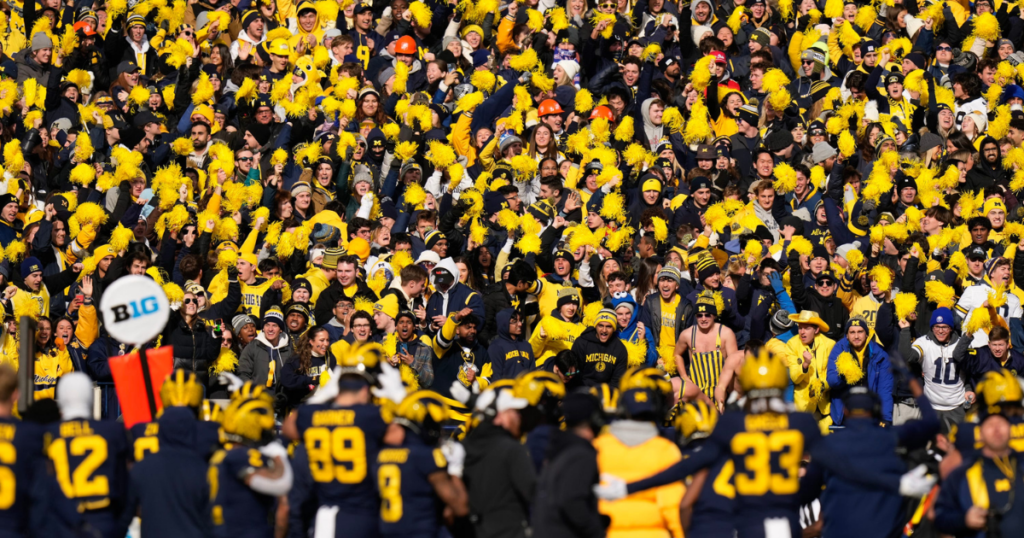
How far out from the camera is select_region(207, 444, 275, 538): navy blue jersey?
342 inches

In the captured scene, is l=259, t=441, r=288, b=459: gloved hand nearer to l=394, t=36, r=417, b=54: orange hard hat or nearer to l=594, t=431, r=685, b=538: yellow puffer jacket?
l=594, t=431, r=685, b=538: yellow puffer jacket

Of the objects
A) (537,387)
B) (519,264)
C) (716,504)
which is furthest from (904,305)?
(716,504)

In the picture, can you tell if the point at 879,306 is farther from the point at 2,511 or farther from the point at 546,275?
the point at 2,511

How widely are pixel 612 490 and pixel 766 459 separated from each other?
2.93ft

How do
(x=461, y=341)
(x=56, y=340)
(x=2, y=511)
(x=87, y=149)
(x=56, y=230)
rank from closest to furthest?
(x=2, y=511)
(x=461, y=341)
(x=56, y=340)
(x=56, y=230)
(x=87, y=149)

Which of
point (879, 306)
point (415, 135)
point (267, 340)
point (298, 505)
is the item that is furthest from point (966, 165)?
point (298, 505)

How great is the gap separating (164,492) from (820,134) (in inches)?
399

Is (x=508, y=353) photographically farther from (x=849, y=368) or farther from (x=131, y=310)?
(x=131, y=310)

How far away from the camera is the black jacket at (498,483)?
8467 mm

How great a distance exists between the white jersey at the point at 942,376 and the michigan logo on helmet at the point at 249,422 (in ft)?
22.8

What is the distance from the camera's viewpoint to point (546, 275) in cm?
1441

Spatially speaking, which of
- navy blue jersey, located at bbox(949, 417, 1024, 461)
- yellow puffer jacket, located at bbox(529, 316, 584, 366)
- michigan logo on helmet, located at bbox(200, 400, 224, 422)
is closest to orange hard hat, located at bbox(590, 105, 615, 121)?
yellow puffer jacket, located at bbox(529, 316, 584, 366)

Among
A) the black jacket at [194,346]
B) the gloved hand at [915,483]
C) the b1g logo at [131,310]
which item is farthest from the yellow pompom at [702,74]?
the gloved hand at [915,483]

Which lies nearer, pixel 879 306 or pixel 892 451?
pixel 892 451
